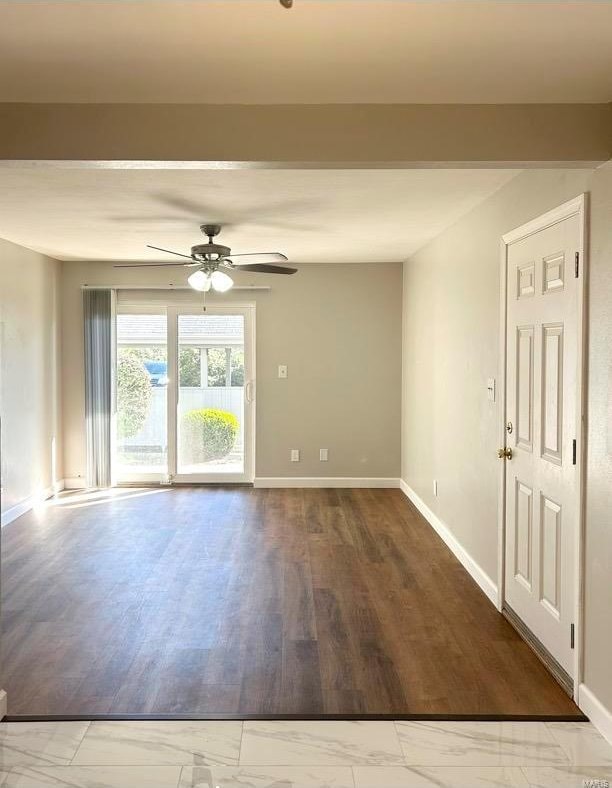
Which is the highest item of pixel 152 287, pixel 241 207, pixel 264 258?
pixel 241 207

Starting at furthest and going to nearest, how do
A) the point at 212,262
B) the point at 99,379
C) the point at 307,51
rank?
the point at 99,379 < the point at 212,262 < the point at 307,51

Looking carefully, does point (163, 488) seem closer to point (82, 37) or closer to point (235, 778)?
point (235, 778)

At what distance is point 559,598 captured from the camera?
3.05 meters

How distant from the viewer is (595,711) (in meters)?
2.65

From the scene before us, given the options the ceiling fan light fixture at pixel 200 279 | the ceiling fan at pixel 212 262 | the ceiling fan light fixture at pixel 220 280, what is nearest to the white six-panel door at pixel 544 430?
the ceiling fan at pixel 212 262

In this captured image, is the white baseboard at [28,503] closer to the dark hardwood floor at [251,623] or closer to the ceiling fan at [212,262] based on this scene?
the dark hardwood floor at [251,623]

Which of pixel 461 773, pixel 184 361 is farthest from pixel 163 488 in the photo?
pixel 461 773

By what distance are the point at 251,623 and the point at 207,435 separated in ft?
13.0

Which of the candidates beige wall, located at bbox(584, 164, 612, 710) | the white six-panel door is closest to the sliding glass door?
the white six-panel door

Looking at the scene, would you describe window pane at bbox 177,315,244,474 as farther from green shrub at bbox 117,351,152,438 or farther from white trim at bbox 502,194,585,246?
white trim at bbox 502,194,585,246

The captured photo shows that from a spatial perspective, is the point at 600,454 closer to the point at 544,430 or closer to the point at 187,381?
the point at 544,430

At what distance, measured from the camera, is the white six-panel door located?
2.92 m

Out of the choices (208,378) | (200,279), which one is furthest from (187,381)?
(200,279)

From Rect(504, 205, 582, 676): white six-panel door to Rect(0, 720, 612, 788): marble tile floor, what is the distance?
52cm
